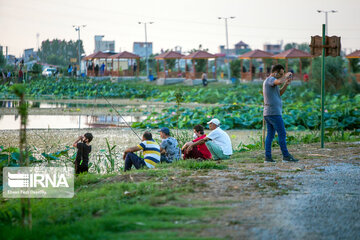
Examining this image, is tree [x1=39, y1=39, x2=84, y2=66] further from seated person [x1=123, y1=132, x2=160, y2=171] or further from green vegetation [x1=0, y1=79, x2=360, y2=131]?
seated person [x1=123, y1=132, x2=160, y2=171]

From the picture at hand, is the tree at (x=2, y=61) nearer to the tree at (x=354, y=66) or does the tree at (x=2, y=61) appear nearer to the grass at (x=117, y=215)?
the tree at (x=354, y=66)

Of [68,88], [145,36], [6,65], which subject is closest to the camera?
[6,65]

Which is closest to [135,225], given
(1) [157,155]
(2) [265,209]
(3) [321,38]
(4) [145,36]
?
(2) [265,209]

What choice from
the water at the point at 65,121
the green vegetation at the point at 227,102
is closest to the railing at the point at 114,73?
the green vegetation at the point at 227,102

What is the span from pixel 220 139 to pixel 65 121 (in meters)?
11.4

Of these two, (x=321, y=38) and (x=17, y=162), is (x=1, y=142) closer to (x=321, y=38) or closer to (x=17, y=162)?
(x=17, y=162)

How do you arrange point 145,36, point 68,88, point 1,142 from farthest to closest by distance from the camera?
1. point 145,36
2. point 68,88
3. point 1,142

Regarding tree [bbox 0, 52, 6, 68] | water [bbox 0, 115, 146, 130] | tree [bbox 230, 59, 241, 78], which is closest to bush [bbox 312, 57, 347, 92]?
water [bbox 0, 115, 146, 130]

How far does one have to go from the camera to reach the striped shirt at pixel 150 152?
8.16 meters

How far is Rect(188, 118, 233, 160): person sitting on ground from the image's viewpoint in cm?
905

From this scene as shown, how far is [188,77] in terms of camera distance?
140ft

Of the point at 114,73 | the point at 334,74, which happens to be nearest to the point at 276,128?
the point at 334,74

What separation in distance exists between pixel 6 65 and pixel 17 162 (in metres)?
27.0

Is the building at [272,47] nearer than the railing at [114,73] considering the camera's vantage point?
No
